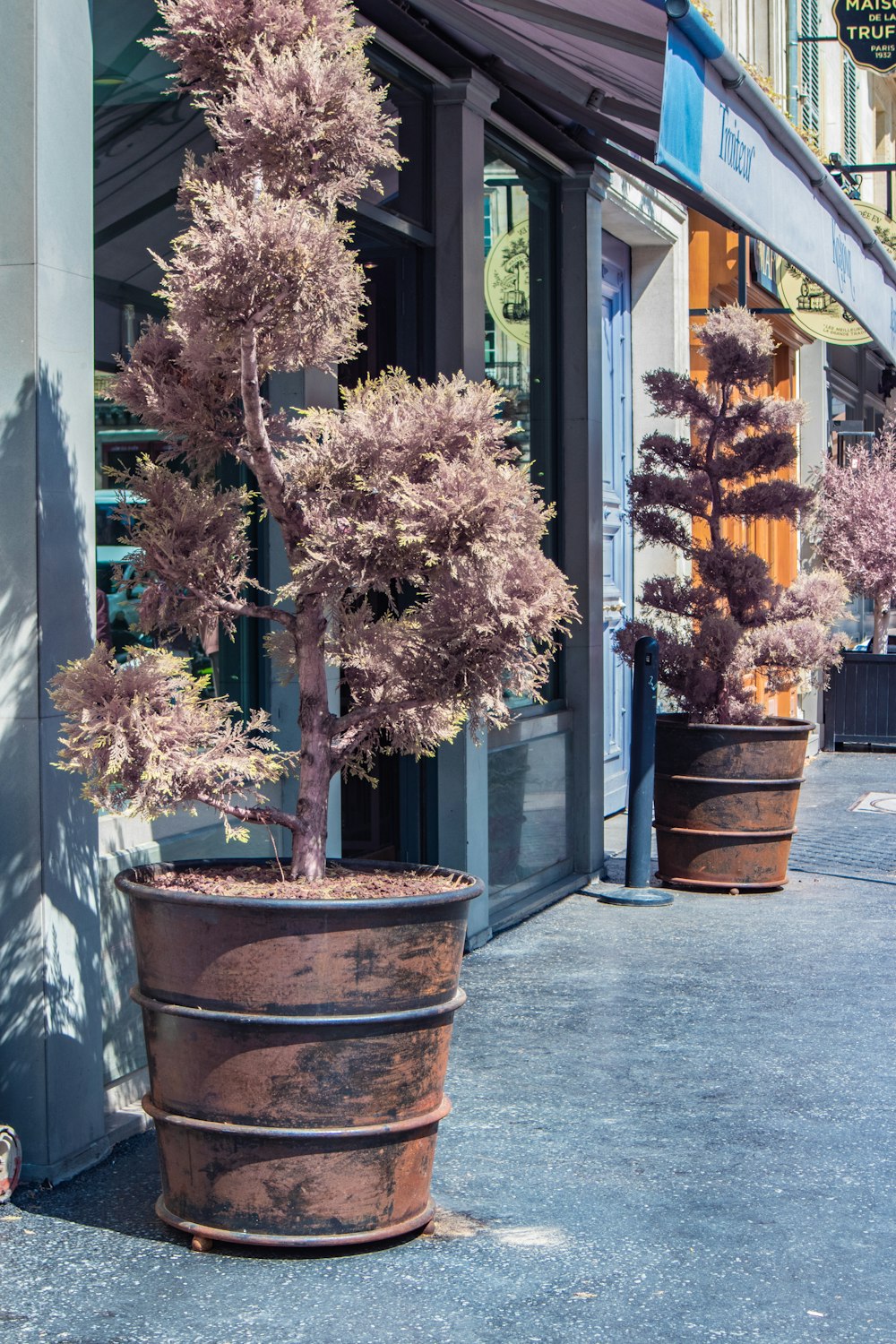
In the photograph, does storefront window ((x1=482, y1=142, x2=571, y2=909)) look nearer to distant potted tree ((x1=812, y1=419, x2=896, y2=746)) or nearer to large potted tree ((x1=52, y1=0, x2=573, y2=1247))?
large potted tree ((x1=52, y1=0, x2=573, y2=1247))

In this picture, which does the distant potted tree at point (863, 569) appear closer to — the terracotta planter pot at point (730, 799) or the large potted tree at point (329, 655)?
the terracotta planter pot at point (730, 799)

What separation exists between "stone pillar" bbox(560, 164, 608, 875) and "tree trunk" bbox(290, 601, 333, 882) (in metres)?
4.52

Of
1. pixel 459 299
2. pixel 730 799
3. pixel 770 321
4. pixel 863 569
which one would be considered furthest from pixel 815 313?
pixel 459 299

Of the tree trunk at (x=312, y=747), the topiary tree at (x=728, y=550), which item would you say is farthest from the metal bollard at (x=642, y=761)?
the tree trunk at (x=312, y=747)

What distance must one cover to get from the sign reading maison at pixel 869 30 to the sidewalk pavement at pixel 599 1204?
29.8ft

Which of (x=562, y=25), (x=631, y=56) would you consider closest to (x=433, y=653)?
(x=562, y=25)

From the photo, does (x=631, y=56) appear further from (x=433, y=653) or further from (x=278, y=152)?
(x=433, y=653)

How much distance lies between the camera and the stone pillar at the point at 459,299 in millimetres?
6672

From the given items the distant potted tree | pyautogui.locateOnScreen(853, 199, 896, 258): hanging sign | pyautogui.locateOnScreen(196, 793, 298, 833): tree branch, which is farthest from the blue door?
pyautogui.locateOnScreen(196, 793, 298, 833): tree branch

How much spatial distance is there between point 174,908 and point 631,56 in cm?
367

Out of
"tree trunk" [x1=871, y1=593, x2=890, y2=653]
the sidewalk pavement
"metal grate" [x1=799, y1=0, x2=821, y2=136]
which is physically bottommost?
the sidewalk pavement

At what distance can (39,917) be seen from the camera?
3918mm

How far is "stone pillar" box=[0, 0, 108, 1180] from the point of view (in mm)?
3928

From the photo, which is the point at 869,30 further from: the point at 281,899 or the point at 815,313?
the point at 281,899
